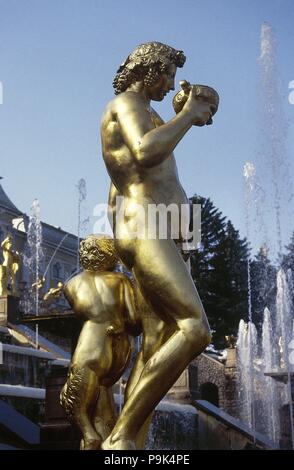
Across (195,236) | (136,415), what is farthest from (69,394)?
(195,236)

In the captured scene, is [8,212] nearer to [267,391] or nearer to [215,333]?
[215,333]

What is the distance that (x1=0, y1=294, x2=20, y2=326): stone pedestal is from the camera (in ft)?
70.3

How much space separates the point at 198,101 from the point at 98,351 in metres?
1.54

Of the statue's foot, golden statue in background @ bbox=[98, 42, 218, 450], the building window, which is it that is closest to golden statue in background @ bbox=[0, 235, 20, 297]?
golden statue in background @ bbox=[98, 42, 218, 450]

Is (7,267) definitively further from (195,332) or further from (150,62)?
(195,332)

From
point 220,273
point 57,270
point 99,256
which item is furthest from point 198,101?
point 57,270

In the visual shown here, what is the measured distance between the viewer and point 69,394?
4.25 metres

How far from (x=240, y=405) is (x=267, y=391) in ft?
9.78

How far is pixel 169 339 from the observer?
3.90 m

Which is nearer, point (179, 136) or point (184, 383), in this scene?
point (179, 136)

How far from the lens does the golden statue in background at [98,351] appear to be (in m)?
4.23

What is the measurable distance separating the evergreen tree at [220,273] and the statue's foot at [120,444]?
145 ft

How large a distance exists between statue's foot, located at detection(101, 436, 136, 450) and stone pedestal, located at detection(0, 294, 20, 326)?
58.2 feet

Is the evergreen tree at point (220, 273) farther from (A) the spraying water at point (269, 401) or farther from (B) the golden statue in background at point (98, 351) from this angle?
(B) the golden statue in background at point (98, 351)
